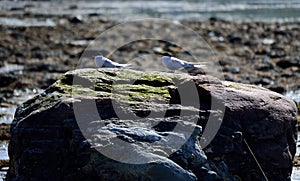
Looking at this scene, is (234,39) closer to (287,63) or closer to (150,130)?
(287,63)

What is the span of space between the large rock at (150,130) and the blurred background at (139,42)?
2139mm

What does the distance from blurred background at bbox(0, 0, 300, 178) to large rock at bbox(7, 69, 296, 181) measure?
2.14 meters

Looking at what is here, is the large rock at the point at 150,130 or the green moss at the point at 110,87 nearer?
the large rock at the point at 150,130

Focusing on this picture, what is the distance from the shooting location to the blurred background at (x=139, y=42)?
60.8 feet

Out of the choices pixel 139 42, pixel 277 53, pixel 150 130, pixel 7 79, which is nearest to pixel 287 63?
pixel 277 53

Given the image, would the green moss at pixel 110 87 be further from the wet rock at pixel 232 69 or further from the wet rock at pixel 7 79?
the wet rock at pixel 232 69

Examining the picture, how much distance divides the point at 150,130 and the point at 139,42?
16.7 metres

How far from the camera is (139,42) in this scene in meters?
24.8

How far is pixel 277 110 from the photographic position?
9.07 m

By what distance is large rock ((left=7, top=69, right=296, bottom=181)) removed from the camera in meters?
7.94

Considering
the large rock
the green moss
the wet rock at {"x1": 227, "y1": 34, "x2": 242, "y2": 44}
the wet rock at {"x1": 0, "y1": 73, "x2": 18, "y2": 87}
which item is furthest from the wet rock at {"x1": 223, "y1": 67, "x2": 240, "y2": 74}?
the green moss

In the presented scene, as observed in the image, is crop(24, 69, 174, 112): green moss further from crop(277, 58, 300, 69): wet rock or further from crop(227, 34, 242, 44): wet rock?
crop(227, 34, 242, 44): wet rock

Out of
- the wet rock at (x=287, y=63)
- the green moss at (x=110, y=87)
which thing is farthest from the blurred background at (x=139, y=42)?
the green moss at (x=110, y=87)

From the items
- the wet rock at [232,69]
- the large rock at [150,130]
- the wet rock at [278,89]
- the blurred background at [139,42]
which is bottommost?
the blurred background at [139,42]
